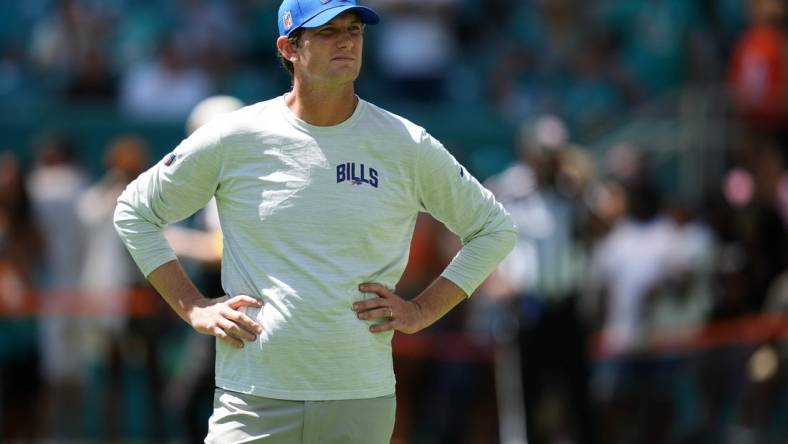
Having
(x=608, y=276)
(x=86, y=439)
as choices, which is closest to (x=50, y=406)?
(x=86, y=439)

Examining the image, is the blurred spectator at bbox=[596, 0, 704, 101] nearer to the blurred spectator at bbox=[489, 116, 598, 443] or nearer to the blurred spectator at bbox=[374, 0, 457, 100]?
the blurred spectator at bbox=[374, 0, 457, 100]

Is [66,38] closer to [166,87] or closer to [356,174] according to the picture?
[166,87]

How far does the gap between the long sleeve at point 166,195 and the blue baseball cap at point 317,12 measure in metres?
0.47

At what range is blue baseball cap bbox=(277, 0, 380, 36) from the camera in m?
4.89

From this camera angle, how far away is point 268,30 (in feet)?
49.4

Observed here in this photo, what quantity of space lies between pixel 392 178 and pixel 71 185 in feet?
25.1

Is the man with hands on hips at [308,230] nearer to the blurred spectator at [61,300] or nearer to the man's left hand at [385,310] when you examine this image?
the man's left hand at [385,310]

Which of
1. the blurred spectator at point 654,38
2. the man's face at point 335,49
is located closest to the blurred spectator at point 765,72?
the blurred spectator at point 654,38

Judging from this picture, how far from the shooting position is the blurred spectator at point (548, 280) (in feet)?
32.5

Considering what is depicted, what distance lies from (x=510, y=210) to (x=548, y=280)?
0.54 metres

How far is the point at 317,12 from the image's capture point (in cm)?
492

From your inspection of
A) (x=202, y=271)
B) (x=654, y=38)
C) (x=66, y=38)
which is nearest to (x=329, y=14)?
(x=202, y=271)

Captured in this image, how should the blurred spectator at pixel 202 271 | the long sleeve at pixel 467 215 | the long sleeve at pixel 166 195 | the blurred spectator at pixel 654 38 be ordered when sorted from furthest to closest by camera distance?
the blurred spectator at pixel 654 38
the blurred spectator at pixel 202 271
the long sleeve at pixel 467 215
the long sleeve at pixel 166 195

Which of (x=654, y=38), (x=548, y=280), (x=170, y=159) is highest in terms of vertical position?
(x=654, y=38)
